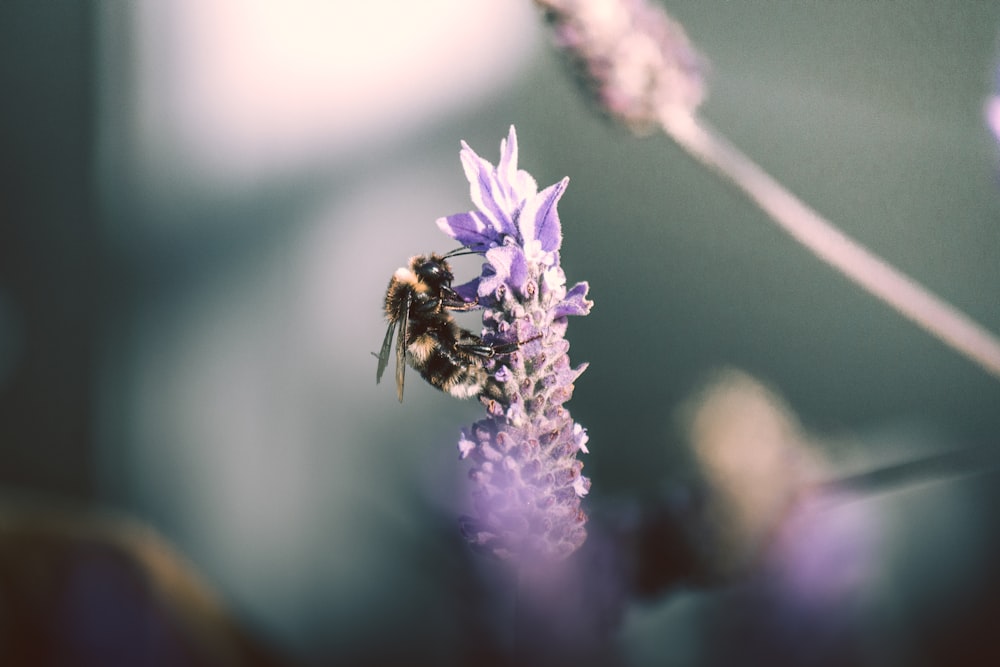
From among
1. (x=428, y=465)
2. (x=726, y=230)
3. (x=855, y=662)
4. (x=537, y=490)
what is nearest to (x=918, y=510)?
(x=855, y=662)

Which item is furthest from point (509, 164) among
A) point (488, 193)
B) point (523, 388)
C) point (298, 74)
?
point (298, 74)

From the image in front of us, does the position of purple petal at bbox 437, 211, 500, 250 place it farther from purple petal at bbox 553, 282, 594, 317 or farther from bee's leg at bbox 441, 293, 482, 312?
bee's leg at bbox 441, 293, 482, 312

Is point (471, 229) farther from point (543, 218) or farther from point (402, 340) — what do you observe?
point (402, 340)

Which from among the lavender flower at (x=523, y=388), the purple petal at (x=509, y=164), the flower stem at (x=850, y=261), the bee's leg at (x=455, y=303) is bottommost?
the lavender flower at (x=523, y=388)

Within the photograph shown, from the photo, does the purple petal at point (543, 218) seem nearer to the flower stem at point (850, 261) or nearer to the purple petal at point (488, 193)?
the purple petal at point (488, 193)

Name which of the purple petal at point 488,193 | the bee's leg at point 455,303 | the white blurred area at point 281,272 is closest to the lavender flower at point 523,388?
the purple petal at point 488,193

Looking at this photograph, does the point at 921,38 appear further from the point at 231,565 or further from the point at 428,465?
the point at 231,565
